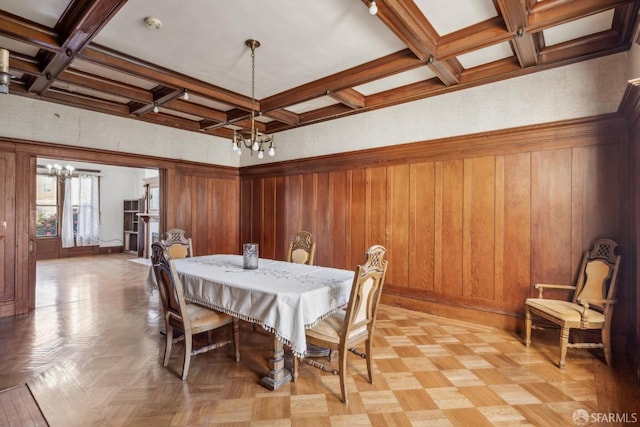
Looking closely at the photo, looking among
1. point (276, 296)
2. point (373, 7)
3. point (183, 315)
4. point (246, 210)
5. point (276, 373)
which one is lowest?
point (276, 373)

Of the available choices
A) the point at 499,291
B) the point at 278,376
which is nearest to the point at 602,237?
the point at 499,291

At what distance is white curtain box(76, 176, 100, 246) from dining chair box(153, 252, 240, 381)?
27.7 ft

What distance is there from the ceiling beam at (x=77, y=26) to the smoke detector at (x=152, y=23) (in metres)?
0.30

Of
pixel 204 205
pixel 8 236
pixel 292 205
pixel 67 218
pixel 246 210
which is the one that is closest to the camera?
pixel 8 236

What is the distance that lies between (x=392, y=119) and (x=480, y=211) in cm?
167

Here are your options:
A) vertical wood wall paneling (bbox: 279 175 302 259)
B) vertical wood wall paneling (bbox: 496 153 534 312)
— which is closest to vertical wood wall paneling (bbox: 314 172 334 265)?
vertical wood wall paneling (bbox: 279 175 302 259)

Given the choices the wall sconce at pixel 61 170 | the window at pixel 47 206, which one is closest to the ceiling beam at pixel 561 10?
the wall sconce at pixel 61 170

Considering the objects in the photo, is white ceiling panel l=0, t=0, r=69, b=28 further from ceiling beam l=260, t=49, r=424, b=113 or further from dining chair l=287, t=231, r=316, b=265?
dining chair l=287, t=231, r=316, b=265

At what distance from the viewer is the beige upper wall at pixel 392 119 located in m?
3.05

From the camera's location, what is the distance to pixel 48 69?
335 cm

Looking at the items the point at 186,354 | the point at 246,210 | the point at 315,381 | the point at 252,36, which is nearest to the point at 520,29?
the point at 252,36

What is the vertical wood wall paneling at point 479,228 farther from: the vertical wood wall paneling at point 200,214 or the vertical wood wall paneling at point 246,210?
the vertical wood wall paneling at point 200,214

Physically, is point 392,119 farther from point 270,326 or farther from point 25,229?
point 25,229

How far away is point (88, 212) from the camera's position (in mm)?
9297
